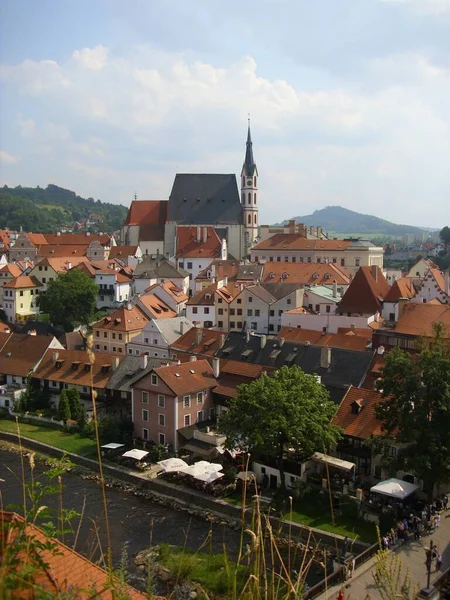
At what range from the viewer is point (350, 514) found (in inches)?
936

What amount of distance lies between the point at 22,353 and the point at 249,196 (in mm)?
59428

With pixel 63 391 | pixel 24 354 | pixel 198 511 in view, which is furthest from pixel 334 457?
pixel 24 354

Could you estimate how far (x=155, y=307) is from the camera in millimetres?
52812

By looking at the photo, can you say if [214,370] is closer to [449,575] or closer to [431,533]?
[431,533]

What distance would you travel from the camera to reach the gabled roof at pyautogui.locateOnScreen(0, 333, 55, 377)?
42.0 meters

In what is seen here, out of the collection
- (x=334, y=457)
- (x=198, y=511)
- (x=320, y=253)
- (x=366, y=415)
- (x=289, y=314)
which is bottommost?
(x=198, y=511)

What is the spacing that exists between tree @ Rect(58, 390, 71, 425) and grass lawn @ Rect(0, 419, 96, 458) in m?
0.81

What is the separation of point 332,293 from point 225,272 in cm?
1597

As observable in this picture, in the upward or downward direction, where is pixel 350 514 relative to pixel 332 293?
downward

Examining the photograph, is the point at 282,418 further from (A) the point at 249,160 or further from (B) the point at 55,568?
(A) the point at 249,160

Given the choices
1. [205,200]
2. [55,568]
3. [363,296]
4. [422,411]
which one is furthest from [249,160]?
[55,568]

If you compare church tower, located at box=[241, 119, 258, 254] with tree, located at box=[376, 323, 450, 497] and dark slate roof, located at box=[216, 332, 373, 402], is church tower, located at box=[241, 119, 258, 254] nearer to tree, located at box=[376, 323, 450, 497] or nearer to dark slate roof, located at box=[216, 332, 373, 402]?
dark slate roof, located at box=[216, 332, 373, 402]

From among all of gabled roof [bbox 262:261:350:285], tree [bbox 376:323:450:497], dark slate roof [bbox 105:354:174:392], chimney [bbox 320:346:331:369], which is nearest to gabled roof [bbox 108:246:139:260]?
gabled roof [bbox 262:261:350:285]

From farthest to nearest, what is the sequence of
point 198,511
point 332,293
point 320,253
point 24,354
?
point 320,253 → point 332,293 → point 24,354 → point 198,511
